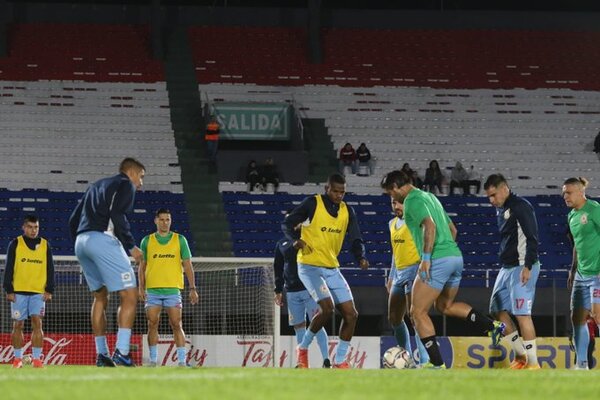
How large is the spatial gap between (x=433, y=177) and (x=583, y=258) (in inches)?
642

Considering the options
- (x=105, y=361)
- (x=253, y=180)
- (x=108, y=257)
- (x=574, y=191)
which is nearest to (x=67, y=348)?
(x=105, y=361)

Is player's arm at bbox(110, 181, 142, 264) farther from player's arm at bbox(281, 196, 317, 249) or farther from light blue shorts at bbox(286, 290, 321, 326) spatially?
light blue shorts at bbox(286, 290, 321, 326)

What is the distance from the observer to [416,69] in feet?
117

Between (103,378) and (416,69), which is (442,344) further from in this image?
(416,69)

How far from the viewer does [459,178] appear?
30297 mm

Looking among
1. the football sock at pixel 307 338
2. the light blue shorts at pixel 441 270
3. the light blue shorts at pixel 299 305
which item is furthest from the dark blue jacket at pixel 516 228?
the light blue shorts at pixel 299 305

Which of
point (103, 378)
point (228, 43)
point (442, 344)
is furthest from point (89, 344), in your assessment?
point (228, 43)

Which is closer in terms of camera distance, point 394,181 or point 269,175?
point 394,181

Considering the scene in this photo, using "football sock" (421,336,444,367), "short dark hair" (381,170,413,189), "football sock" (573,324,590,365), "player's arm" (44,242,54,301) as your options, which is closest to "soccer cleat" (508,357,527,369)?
"football sock" (573,324,590,365)

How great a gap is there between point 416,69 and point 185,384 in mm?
28381

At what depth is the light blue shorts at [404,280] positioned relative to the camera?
1446 cm

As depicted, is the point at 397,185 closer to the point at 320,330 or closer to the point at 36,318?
the point at 320,330

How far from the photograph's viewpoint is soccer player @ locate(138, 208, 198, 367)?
51.5 ft

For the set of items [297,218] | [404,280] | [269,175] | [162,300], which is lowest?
[162,300]
